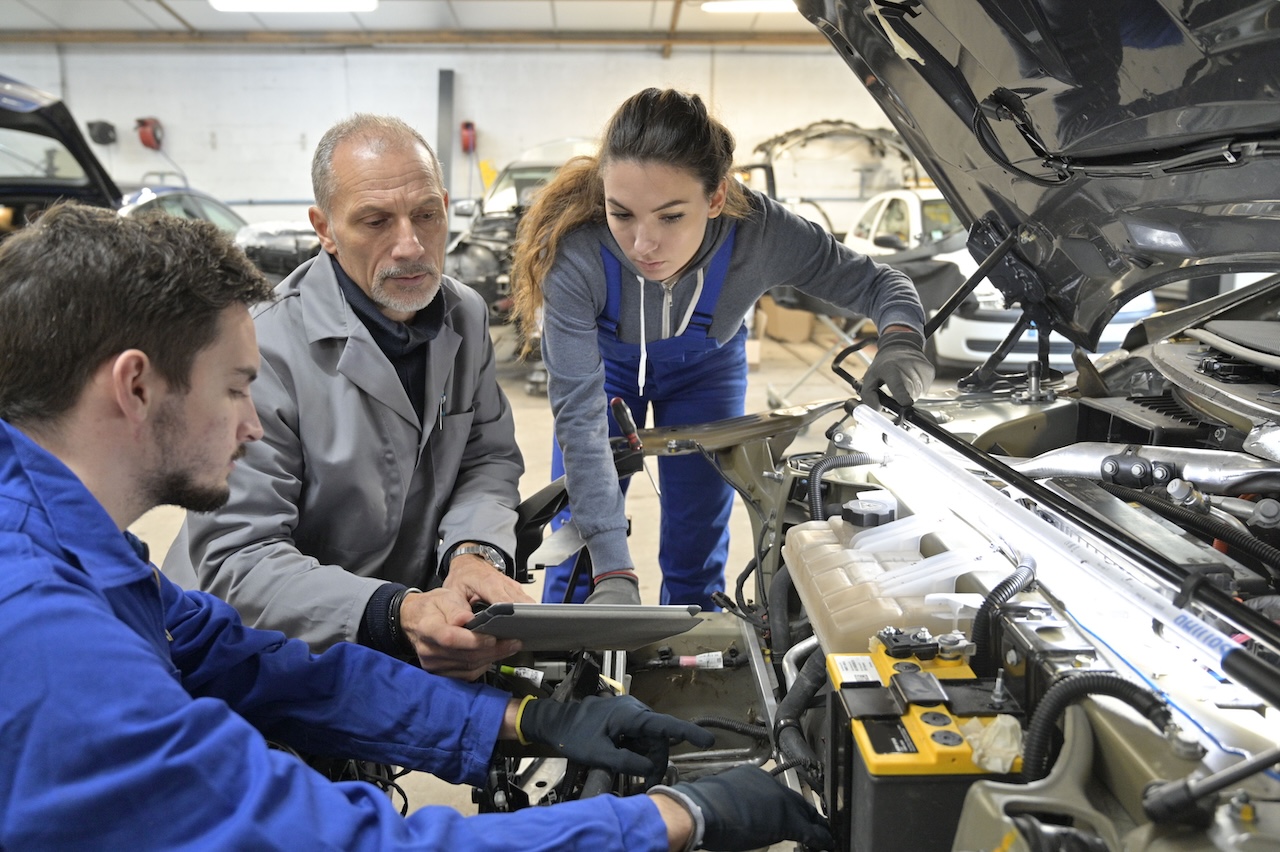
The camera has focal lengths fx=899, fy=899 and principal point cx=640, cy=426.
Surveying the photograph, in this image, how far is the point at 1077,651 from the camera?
3.09ft

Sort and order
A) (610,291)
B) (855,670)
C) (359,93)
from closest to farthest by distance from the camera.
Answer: (855,670) < (610,291) < (359,93)

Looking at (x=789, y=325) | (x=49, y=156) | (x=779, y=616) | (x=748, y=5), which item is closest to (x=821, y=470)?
(x=779, y=616)

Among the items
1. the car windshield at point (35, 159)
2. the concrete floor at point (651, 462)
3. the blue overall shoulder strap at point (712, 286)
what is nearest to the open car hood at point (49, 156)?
the car windshield at point (35, 159)

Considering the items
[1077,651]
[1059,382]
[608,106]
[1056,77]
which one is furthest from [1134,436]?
[608,106]

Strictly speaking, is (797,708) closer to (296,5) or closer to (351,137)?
(351,137)

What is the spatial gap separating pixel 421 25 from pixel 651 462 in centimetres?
780

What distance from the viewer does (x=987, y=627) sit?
3.41 ft

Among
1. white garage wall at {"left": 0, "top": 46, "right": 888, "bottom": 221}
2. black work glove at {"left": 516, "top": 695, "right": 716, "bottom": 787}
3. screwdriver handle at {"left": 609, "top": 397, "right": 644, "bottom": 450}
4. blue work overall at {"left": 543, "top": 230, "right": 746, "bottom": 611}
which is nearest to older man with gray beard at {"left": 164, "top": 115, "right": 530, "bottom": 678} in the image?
black work glove at {"left": 516, "top": 695, "right": 716, "bottom": 787}

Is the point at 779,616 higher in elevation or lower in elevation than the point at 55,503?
lower

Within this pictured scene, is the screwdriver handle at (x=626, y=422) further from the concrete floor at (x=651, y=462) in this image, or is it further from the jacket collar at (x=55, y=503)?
the jacket collar at (x=55, y=503)

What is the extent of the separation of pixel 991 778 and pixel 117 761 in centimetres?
79

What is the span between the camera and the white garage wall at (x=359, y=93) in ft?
34.7

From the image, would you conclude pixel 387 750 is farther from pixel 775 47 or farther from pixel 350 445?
pixel 775 47

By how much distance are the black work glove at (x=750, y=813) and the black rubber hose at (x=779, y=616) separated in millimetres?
441
